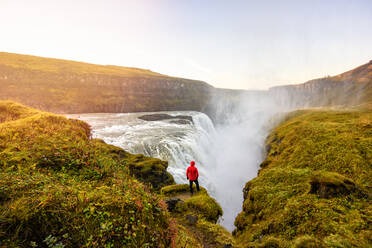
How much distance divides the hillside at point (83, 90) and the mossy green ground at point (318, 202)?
69.0m

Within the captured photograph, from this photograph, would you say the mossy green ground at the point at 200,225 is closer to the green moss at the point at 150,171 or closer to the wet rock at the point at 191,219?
the wet rock at the point at 191,219

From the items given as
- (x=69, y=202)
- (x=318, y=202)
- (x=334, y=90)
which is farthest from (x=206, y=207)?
(x=334, y=90)

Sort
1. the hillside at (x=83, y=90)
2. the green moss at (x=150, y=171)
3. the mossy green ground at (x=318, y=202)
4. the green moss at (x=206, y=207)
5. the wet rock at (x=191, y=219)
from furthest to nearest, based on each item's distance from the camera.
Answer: the hillside at (x=83, y=90), the green moss at (x=150, y=171), the green moss at (x=206, y=207), the wet rock at (x=191, y=219), the mossy green ground at (x=318, y=202)

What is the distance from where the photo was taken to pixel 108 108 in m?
67.1

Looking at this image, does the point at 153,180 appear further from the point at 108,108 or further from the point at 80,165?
the point at 108,108

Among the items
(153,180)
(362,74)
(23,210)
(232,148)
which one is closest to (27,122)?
(23,210)

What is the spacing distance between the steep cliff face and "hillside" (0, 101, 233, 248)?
66.8 meters

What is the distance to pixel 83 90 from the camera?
72188 millimetres

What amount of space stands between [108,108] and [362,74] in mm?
109609

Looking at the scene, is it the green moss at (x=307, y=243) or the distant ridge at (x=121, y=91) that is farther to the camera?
the distant ridge at (x=121, y=91)

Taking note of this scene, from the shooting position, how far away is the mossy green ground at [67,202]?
8.00ft

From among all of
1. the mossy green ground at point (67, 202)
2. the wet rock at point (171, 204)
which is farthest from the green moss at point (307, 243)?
the wet rock at point (171, 204)

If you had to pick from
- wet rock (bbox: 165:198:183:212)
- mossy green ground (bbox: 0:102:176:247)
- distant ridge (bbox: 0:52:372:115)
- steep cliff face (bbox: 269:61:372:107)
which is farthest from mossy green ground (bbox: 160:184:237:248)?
steep cliff face (bbox: 269:61:372:107)

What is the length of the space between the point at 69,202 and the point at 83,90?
8538 centimetres
